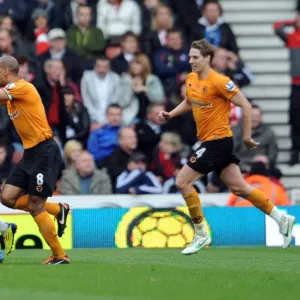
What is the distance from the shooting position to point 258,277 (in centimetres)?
1087

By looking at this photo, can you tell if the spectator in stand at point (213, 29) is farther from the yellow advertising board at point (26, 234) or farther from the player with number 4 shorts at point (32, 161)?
the player with number 4 shorts at point (32, 161)

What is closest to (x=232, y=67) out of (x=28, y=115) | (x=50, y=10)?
(x=50, y=10)

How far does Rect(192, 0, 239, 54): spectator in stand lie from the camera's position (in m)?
20.6

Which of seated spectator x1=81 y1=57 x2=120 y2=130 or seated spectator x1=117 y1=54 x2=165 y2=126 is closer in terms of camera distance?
seated spectator x1=81 y1=57 x2=120 y2=130

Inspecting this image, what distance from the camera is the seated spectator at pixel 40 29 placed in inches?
774

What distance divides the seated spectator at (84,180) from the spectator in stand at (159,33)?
323cm

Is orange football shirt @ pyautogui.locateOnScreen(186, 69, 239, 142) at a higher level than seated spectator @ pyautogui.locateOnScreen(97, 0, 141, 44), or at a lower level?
lower

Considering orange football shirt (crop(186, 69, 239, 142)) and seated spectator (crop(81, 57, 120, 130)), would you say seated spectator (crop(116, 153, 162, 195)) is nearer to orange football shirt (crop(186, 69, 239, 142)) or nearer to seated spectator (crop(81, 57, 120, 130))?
seated spectator (crop(81, 57, 120, 130))

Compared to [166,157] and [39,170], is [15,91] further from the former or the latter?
[166,157]

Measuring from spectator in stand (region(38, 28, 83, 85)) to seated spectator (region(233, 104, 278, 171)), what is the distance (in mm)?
2706

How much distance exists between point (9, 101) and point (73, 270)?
187cm

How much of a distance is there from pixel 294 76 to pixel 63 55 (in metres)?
3.84

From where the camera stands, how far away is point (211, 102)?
13.5 metres

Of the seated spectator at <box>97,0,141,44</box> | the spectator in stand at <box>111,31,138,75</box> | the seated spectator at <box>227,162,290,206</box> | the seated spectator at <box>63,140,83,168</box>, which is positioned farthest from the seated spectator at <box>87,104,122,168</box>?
the seated spectator at <box>227,162,290,206</box>
